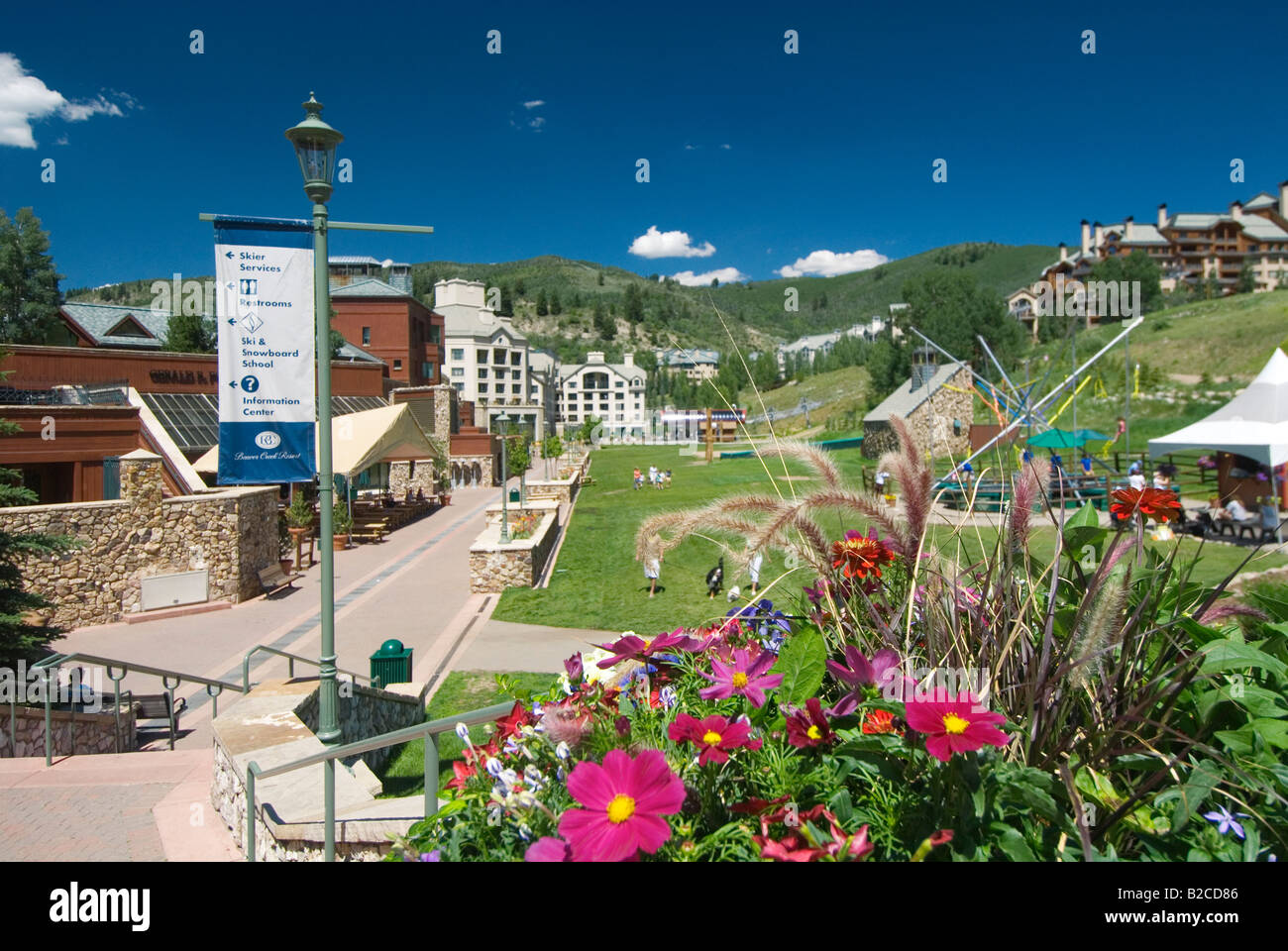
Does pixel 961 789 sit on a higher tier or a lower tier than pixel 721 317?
lower

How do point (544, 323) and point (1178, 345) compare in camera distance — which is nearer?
point (1178, 345)

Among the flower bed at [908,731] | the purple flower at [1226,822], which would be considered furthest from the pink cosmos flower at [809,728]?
the purple flower at [1226,822]

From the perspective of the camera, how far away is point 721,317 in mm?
2355

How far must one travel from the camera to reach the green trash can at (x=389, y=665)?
9.31m

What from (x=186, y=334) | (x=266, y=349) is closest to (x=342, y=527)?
(x=266, y=349)

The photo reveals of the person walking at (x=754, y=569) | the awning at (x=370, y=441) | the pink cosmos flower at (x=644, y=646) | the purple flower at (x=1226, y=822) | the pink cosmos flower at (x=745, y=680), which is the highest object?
the awning at (x=370, y=441)

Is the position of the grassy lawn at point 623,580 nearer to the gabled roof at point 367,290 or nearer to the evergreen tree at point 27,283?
the gabled roof at point 367,290

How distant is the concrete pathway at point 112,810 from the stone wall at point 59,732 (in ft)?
1.67

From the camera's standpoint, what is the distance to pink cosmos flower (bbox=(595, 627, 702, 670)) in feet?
6.53

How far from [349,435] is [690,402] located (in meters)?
101

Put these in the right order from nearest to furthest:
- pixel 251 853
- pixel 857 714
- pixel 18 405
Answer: pixel 857 714 < pixel 251 853 < pixel 18 405

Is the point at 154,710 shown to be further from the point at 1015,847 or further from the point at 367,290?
the point at 367,290

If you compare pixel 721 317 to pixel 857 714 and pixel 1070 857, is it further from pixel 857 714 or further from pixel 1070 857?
pixel 1070 857
